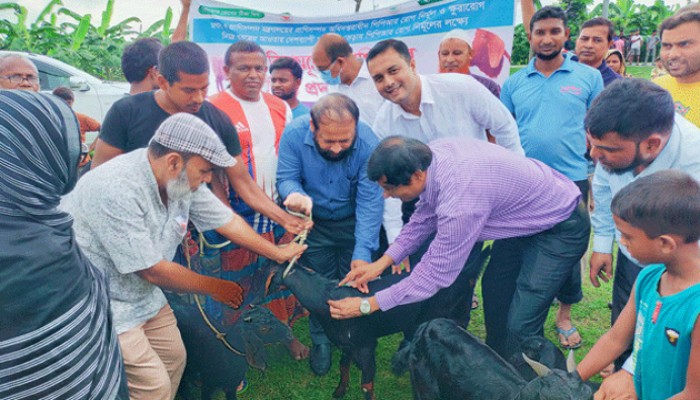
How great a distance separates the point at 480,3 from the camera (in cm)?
506

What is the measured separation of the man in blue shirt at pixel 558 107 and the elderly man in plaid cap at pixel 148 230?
8.19ft

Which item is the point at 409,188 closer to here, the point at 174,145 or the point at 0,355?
the point at 174,145

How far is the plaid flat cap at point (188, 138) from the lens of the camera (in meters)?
2.16

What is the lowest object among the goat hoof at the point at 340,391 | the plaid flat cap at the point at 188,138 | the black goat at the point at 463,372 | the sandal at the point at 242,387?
the goat hoof at the point at 340,391

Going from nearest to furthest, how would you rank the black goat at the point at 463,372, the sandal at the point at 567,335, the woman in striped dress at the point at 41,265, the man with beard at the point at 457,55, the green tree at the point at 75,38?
1. the woman in striped dress at the point at 41,265
2. the black goat at the point at 463,372
3. the sandal at the point at 567,335
4. the man with beard at the point at 457,55
5. the green tree at the point at 75,38

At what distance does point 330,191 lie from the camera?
324 cm

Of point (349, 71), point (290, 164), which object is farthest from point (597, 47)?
point (290, 164)

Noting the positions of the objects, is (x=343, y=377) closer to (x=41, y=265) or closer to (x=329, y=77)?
(x=41, y=265)

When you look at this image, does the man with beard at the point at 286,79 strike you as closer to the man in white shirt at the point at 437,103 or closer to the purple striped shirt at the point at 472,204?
the man in white shirt at the point at 437,103

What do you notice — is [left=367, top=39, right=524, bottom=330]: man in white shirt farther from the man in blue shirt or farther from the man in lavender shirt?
the man in blue shirt

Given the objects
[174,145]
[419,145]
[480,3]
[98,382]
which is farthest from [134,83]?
[480,3]

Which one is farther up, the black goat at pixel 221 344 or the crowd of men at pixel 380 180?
the crowd of men at pixel 380 180

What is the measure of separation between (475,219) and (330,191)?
3.69ft

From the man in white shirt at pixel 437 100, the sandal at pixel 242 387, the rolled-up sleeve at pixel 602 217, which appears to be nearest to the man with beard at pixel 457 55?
the man in white shirt at pixel 437 100
